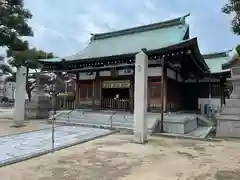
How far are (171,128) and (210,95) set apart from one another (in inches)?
315

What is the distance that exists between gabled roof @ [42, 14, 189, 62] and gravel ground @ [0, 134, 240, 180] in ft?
28.5

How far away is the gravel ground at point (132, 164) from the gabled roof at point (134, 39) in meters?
8.70

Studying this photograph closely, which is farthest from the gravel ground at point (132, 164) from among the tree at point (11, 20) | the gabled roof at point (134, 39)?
the tree at point (11, 20)

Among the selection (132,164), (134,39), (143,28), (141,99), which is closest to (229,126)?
(141,99)

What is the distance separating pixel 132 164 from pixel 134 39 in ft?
43.1

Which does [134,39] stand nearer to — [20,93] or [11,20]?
[11,20]

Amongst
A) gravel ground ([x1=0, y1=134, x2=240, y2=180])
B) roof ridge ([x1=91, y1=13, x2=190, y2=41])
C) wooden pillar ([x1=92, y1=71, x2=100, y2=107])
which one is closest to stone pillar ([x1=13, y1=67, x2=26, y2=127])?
wooden pillar ([x1=92, y1=71, x2=100, y2=107])

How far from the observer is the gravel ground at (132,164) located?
14.8 ft

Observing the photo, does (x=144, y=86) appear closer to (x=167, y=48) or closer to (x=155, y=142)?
(x=155, y=142)

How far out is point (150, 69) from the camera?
544 inches

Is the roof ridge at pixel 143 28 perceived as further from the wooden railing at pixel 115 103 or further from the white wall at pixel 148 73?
the wooden railing at pixel 115 103

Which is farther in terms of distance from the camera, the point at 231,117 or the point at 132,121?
the point at 132,121

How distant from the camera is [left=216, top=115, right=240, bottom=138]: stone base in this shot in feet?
31.4

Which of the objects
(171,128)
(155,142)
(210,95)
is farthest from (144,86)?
(210,95)
